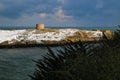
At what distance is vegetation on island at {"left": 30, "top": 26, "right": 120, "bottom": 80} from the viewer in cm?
1284

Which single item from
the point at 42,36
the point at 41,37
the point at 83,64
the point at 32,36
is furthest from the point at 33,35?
the point at 83,64

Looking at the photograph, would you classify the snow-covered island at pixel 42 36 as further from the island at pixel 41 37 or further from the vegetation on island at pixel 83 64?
the vegetation on island at pixel 83 64

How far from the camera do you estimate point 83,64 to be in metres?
13.1

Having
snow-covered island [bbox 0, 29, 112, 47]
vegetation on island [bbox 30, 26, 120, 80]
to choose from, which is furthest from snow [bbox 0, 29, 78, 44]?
vegetation on island [bbox 30, 26, 120, 80]

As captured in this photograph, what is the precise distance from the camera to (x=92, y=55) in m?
14.4

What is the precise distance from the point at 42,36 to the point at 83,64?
362 ft

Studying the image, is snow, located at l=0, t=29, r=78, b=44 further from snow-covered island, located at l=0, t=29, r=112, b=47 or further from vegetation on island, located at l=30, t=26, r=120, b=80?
vegetation on island, located at l=30, t=26, r=120, b=80

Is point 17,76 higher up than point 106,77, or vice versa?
→ point 106,77

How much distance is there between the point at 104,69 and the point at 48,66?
2350mm

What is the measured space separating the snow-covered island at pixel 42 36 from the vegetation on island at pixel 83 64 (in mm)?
100554

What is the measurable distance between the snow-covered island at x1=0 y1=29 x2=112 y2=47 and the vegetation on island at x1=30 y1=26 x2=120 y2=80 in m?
101

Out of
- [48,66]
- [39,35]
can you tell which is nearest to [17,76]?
[48,66]

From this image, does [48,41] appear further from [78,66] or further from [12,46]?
[78,66]

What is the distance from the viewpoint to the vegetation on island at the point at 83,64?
505 inches
